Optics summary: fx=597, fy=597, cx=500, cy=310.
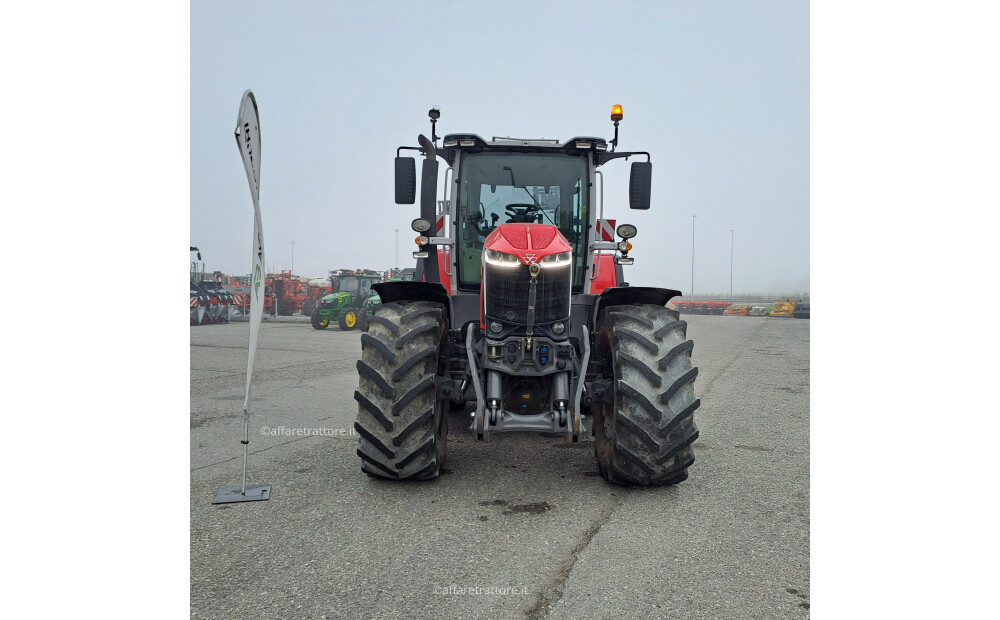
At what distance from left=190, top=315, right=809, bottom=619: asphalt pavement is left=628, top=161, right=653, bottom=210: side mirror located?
7.16 ft

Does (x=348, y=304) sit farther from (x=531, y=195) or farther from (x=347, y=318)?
(x=531, y=195)

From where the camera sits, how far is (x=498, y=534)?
3.39 metres

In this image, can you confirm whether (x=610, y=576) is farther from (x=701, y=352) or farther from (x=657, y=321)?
(x=701, y=352)

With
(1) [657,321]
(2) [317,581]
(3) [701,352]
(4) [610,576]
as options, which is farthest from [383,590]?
(3) [701,352]

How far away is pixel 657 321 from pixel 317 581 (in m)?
2.72

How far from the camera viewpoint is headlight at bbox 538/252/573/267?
13.1 feet

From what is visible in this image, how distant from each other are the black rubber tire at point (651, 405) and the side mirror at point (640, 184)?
50.1 inches

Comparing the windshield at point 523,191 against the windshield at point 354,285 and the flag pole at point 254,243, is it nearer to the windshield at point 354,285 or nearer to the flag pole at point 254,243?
the flag pole at point 254,243

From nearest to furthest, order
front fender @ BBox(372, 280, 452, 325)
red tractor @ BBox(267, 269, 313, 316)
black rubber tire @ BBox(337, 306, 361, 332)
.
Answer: front fender @ BBox(372, 280, 452, 325)
black rubber tire @ BBox(337, 306, 361, 332)
red tractor @ BBox(267, 269, 313, 316)

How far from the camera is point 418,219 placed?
497 cm

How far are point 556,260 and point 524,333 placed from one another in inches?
22.2

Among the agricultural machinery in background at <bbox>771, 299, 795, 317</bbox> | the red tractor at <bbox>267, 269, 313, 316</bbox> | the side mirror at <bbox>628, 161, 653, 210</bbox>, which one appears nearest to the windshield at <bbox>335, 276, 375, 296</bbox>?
the red tractor at <bbox>267, 269, 313, 316</bbox>

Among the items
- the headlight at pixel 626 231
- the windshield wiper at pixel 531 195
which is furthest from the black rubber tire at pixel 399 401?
the headlight at pixel 626 231

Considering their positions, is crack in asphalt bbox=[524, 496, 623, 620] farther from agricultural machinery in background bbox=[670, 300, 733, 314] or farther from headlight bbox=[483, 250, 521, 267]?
agricultural machinery in background bbox=[670, 300, 733, 314]
